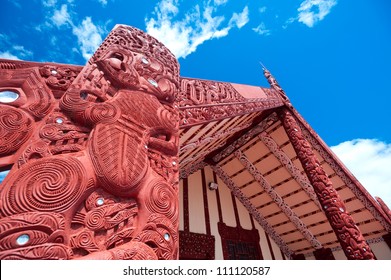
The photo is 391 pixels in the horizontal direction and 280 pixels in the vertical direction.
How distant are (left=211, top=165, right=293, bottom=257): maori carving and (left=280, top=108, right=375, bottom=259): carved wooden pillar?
247 cm

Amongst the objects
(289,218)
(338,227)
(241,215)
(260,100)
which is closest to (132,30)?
(260,100)

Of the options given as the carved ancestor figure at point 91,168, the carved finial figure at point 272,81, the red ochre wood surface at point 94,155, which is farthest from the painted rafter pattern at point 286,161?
the carved ancestor figure at point 91,168

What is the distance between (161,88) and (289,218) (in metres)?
5.25

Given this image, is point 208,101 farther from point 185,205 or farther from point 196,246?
point 196,246

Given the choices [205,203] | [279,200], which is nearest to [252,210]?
[279,200]

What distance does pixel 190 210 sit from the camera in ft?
15.2

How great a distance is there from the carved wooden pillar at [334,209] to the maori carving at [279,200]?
5.93 ft

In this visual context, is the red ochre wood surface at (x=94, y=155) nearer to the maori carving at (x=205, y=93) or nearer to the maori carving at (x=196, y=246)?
the maori carving at (x=205, y=93)

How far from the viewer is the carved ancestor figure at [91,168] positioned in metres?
0.71

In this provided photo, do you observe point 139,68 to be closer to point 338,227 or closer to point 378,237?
point 338,227

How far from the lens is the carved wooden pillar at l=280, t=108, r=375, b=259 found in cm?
230

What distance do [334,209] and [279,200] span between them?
116 inches

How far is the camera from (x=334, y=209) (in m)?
2.62

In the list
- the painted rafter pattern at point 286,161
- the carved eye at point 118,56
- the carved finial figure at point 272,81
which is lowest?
the carved eye at point 118,56
